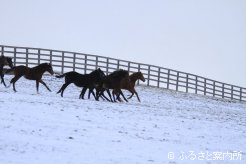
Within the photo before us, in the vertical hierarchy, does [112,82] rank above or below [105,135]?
above

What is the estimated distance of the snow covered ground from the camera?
37.9ft

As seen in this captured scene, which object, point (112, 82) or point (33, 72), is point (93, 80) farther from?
point (33, 72)

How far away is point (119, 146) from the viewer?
1287 centimetres

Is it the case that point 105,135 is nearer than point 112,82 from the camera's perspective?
Yes

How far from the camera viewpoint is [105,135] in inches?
550

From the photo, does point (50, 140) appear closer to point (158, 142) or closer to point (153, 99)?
point (158, 142)

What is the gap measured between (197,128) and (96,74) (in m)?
6.57

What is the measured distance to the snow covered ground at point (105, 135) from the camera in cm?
1156

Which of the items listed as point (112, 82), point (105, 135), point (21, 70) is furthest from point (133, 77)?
point (105, 135)

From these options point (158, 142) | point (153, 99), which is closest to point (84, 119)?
point (158, 142)

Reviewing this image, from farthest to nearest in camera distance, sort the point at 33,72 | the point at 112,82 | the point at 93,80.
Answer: the point at 33,72, the point at 112,82, the point at 93,80

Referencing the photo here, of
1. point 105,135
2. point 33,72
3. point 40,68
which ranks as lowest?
point 105,135

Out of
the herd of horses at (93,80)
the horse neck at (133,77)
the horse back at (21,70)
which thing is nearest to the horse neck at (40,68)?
the herd of horses at (93,80)

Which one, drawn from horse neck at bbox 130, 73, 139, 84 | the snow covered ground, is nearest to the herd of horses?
horse neck at bbox 130, 73, 139, 84
